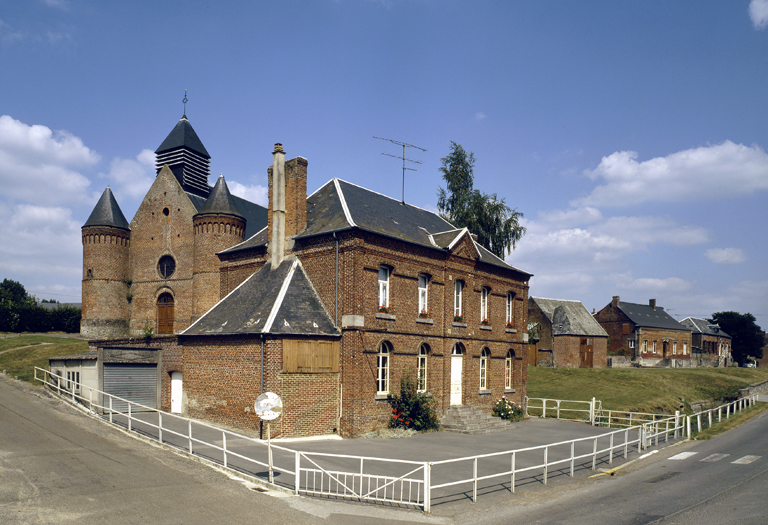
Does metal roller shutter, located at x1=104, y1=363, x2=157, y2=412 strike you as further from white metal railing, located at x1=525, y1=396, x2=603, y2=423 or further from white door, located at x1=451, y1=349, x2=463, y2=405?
white metal railing, located at x1=525, y1=396, x2=603, y2=423

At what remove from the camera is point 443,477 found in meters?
13.5

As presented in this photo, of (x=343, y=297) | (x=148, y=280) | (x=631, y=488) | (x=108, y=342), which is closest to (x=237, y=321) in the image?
(x=343, y=297)

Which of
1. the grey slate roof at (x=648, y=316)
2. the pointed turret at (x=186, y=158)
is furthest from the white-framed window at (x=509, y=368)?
the grey slate roof at (x=648, y=316)

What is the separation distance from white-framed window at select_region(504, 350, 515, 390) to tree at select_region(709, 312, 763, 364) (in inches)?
2456

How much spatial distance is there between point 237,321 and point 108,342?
7.90 m

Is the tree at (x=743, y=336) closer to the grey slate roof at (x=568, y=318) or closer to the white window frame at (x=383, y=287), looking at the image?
the grey slate roof at (x=568, y=318)

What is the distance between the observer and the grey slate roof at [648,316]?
57.8 meters

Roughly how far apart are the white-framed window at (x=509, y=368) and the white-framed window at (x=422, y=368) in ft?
22.0

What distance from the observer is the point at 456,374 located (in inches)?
974

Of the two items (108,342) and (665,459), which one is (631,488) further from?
(108,342)

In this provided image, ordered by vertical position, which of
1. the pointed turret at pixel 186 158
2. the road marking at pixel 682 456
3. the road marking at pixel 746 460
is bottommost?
the road marking at pixel 682 456

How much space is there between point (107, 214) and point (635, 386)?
36.6 m

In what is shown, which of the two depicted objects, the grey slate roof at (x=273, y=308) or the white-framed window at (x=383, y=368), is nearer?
the grey slate roof at (x=273, y=308)

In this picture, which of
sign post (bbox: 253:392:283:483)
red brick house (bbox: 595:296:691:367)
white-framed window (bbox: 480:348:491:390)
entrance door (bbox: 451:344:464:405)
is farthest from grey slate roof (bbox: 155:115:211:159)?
red brick house (bbox: 595:296:691:367)
